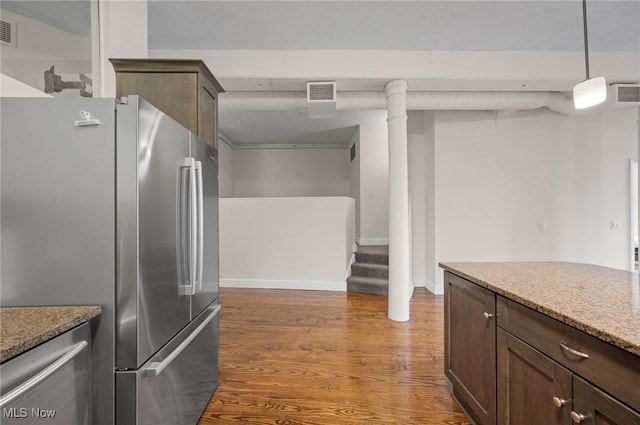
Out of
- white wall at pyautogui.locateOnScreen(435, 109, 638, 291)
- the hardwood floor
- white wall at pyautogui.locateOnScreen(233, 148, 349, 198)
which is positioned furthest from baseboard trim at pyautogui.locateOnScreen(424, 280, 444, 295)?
white wall at pyautogui.locateOnScreen(233, 148, 349, 198)

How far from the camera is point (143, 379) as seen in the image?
1172 mm

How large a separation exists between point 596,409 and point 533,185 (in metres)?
4.18

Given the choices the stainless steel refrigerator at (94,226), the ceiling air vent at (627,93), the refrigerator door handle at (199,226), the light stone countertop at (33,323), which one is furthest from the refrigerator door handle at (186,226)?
the ceiling air vent at (627,93)

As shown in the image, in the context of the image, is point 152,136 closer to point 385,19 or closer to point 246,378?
point 246,378

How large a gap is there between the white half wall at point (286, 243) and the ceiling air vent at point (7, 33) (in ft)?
11.7

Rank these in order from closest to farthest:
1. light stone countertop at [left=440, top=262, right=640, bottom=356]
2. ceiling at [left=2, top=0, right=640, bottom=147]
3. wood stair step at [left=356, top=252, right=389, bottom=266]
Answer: light stone countertop at [left=440, top=262, right=640, bottom=356], ceiling at [left=2, top=0, right=640, bottom=147], wood stair step at [left=356, top=252, right=389, bottom=266]

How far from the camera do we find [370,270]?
4.65 m

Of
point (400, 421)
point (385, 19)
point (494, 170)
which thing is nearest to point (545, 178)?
point (494, 170)

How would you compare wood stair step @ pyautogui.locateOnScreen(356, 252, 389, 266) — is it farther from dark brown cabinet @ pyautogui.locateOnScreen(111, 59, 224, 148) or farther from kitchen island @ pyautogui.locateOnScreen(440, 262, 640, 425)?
dark brown cabinet @ pyautogui.locateOnScreen(111, 59, 224, 148)

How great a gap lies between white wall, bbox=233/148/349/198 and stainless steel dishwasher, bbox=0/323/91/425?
6.67m

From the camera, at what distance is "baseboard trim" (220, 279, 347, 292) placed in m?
4.59

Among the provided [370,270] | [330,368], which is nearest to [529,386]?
[330,368]

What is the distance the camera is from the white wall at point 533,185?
4133mm

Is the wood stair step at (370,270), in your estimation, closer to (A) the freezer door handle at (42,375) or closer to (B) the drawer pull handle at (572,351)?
(B) the drawer pull handle at (572,351)
